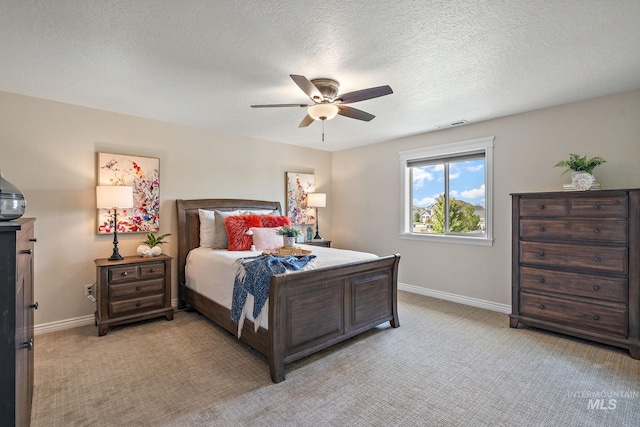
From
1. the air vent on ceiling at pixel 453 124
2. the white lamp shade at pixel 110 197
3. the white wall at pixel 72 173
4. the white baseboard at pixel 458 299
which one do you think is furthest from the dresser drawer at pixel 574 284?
the white lamp shade at pixel 110 197

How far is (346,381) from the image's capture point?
229cm

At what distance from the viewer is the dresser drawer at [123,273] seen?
318 cm

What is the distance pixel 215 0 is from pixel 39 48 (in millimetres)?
1470

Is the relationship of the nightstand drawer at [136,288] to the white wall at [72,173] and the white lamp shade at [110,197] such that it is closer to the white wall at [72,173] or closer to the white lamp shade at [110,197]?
the white wall at [72,173]

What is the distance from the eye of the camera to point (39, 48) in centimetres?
216

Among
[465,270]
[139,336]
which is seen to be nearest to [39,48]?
[139,336]

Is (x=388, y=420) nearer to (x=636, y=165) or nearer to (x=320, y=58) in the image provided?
(x=320, y=58)

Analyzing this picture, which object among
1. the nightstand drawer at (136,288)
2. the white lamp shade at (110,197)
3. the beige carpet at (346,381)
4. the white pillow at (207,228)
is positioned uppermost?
the white lamp shade at (110,197)

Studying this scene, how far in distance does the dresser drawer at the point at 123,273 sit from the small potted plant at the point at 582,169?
4517mm

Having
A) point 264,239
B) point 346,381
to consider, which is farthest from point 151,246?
point 346,381

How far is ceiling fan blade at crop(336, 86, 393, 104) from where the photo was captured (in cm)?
235

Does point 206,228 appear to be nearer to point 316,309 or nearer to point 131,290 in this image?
point 131,290

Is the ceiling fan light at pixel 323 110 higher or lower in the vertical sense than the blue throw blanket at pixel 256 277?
higher

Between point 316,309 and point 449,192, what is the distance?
9.49ft
